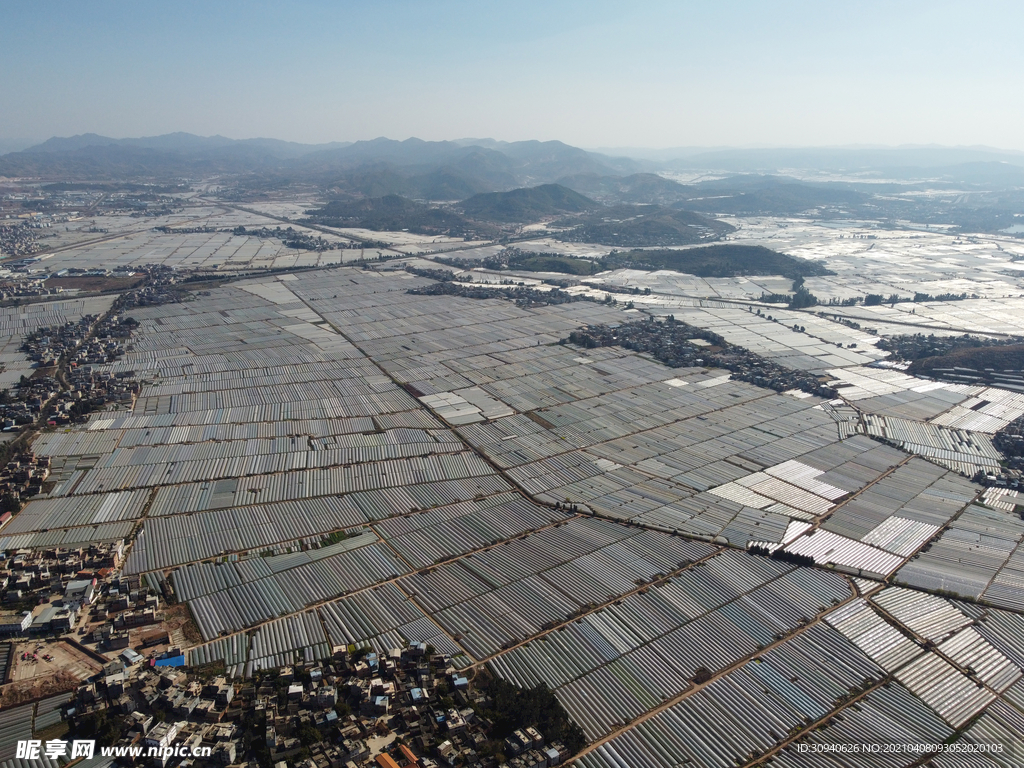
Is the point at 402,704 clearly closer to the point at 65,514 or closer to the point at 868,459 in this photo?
the point at 65,514

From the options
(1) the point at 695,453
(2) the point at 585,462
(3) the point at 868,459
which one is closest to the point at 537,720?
(2) the point at 585,462

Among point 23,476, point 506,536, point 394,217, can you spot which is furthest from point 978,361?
point 394,217

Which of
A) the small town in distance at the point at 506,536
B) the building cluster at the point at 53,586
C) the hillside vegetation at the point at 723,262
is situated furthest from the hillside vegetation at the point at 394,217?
the building cluster at the point at 53,586

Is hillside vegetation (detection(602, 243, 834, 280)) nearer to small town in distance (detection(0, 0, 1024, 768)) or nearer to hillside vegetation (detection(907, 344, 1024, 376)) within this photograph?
small town in distance (detection(0, 0, 1024, 768))

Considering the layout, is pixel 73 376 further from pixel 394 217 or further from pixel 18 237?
pixel 394 217

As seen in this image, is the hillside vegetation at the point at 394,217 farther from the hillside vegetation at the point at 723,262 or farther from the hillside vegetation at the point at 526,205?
the hillside vegetation at the point at 723,262

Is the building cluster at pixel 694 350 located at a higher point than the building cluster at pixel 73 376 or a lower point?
lower
